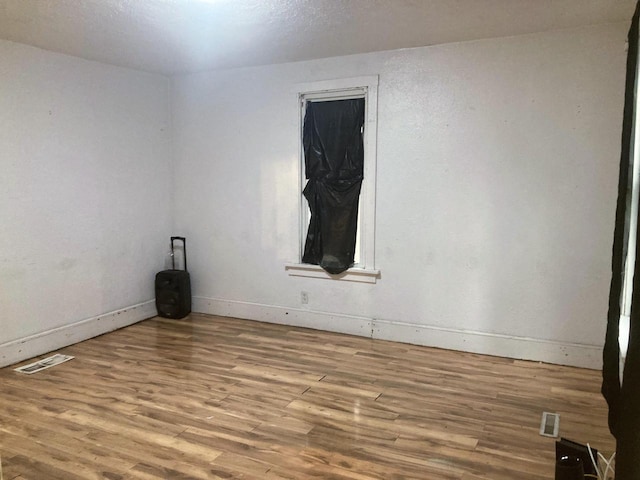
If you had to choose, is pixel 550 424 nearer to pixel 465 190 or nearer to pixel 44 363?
pixel 465 190

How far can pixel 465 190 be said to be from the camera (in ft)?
13.2

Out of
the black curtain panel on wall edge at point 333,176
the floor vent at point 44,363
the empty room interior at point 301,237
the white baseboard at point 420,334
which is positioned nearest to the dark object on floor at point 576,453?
the empty room interior at point 301,237

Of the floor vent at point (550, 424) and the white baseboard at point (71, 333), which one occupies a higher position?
the white baseboard at point (71, 333)

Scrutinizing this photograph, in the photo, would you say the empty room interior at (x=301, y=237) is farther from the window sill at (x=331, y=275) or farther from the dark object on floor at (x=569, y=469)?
the dark object on floor at (x=569, y=469)

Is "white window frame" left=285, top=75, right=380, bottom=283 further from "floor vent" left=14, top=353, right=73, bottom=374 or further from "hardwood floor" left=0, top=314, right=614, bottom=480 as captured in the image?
"floor vent" left=14, top=353, right=73, bottom=374

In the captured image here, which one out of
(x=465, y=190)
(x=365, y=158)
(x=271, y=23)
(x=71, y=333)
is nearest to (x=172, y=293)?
(x=71, y=333)

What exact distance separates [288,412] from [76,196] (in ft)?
8.90

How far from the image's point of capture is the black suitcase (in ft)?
16.5

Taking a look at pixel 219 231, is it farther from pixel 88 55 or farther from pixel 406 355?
pixel 406 355

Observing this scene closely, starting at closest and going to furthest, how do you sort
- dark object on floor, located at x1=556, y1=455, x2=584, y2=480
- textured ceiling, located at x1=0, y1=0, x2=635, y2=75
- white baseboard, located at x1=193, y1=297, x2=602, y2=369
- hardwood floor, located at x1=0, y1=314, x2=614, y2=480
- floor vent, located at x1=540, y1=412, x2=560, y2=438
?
dark object on floor, located at x1=556, y1=455, x2=584, y2=480, hardwood floor, located at x1=0, y1=314, x2=614, y2=480, floor vent, located at x1=540, y1=412, x2=560, y2=438, textured ceiling, located at x1=0, y1=0, x2=635, y2=75, white baseboard, located at x1=193, y1=297, x2=602, y2=369

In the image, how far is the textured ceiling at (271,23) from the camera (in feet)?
10.1

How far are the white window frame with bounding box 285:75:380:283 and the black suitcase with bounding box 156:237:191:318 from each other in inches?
51.0

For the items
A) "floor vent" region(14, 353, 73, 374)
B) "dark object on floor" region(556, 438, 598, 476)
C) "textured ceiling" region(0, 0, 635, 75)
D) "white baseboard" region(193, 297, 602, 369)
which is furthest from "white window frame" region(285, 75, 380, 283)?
"dark object on floor" region(556, 438, 598, 476)

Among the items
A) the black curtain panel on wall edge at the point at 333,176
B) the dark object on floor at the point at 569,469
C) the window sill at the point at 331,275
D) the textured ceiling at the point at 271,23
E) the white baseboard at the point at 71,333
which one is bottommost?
the white baseboard at the point at 71,333
